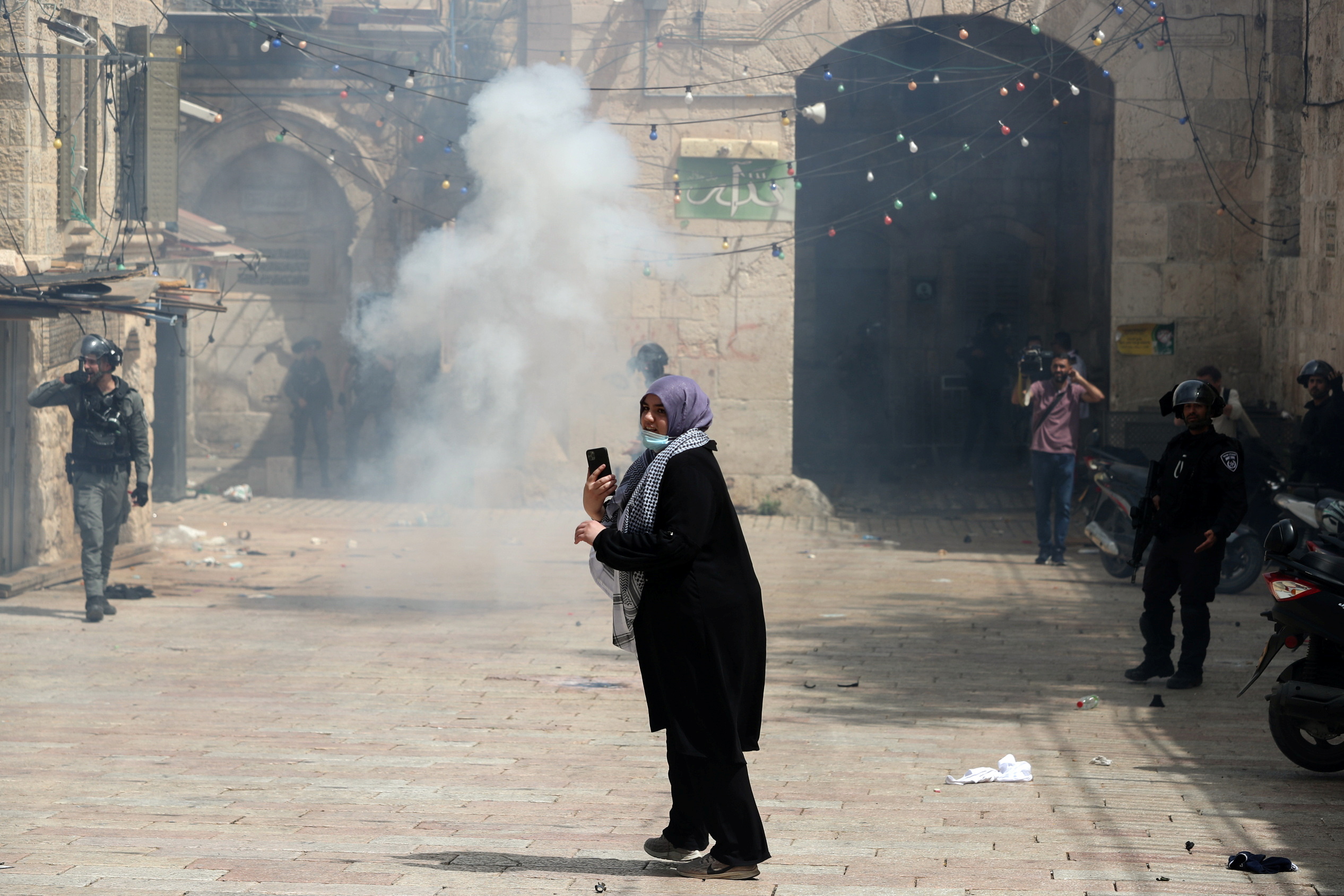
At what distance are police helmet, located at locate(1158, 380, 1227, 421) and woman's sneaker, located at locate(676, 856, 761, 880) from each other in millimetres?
4153

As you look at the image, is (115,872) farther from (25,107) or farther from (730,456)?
(730,456)

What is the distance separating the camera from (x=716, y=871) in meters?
4.40

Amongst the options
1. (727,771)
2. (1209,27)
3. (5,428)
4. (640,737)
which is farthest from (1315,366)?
(5,428)

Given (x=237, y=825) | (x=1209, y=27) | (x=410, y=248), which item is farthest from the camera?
(x=410, y=248)

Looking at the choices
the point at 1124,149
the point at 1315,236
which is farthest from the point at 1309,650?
the point at 1124,149

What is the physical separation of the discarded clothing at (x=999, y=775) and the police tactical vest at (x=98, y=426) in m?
6.52

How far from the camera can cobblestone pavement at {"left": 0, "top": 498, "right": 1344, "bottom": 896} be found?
449 cm

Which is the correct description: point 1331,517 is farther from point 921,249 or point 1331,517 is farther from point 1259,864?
point 921,249

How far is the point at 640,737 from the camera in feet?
21.4

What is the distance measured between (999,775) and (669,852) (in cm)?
182

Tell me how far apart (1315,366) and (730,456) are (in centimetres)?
643

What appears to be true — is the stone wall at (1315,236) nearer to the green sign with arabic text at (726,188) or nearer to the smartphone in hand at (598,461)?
the green sign with arabic text at (726,188)

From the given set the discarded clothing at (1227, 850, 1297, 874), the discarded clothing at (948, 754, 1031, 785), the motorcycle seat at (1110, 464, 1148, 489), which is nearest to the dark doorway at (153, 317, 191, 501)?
the motorcycle seat at (1110, 464, 1148, 489)

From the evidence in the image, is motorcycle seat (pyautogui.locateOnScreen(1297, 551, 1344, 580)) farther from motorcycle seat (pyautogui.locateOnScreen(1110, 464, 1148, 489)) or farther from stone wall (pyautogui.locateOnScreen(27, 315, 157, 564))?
stone wall (pyautogui.locateOnScreen(27, 315, 157, 564))
